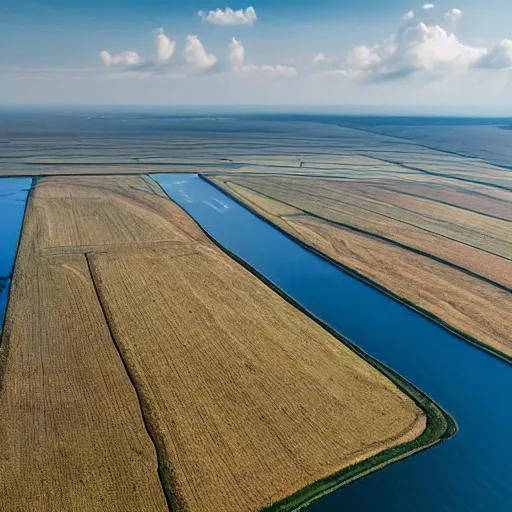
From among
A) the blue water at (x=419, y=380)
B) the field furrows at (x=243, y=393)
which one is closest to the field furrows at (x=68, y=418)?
the field furrows at (x=243, y=393)

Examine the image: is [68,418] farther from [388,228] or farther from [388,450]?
[388,228]

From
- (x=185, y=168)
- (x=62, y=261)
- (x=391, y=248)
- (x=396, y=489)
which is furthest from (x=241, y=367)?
(x=185, y=168)

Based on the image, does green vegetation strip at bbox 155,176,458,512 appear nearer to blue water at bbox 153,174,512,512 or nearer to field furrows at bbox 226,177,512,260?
blue water at bbox 153,174,512,512

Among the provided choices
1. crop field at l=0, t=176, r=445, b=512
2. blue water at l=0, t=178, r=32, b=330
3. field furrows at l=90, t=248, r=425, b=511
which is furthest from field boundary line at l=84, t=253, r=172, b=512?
blue water at l=0, t=178, r=32, b=330

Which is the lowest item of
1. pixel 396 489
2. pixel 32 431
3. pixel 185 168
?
pixel 396 489

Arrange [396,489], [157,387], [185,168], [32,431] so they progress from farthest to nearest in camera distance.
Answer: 1. [185,168]
2. [157,387]
3. [32,431]
4. [396,489]

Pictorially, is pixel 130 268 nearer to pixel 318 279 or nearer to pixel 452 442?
pixel 318 279
